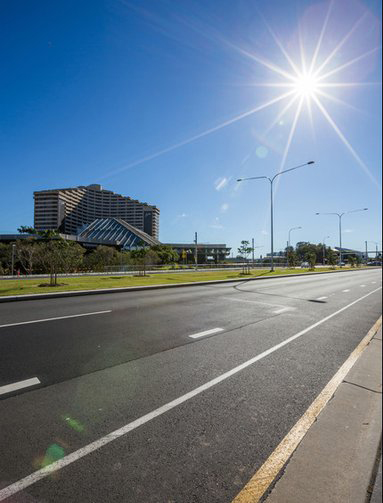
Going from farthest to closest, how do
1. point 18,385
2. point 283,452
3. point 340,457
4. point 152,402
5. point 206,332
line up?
point 206,332
point 18,385
point 152,402
point 283,452
point 340,457

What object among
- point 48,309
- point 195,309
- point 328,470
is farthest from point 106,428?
point 48,309

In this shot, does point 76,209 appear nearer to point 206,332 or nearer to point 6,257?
point 6,257

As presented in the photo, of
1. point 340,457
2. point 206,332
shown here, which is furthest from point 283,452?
point 206,332

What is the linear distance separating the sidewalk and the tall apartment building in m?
165

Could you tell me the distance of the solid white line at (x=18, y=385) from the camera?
3319 mm

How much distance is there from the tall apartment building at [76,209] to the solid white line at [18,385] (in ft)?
533

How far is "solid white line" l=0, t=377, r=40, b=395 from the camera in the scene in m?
3.32

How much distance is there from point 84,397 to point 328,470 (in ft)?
8.50

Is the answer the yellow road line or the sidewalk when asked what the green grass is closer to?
the yellow road line

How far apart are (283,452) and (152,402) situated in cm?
147

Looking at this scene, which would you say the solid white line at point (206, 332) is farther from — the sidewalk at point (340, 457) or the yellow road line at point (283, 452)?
the sidewalk at point (340, 457)

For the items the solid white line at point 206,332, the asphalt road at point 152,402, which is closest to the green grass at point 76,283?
the asphalt road at point 152,402

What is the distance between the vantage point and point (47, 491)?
6.16ft

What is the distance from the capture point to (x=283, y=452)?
2289 millimetres
